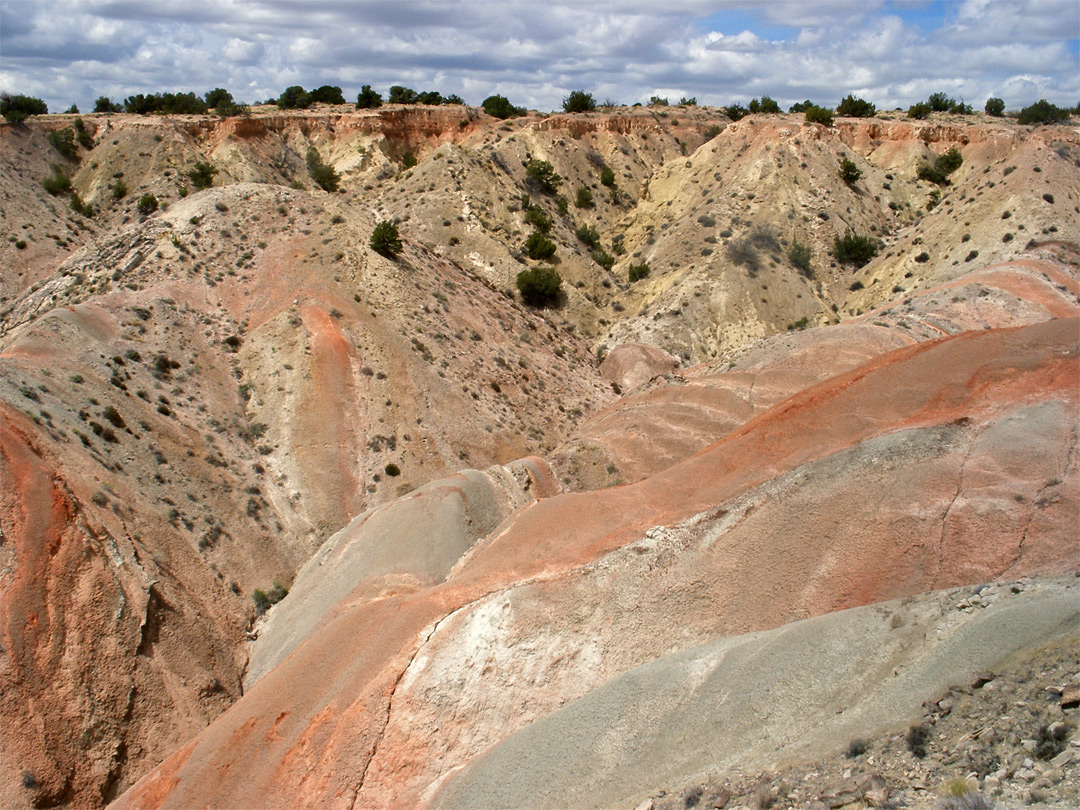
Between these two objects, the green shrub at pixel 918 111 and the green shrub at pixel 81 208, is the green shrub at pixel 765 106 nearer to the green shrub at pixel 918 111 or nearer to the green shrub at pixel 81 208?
the green shrub at pixel 918 111

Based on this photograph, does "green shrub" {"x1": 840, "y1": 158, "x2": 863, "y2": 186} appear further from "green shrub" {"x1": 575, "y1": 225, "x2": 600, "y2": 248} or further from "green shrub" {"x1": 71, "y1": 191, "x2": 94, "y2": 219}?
"green shrub" {"x1": 71, "y1": 191, "x2": 94, "y2": 219}

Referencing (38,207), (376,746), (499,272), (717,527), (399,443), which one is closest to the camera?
(376,746)

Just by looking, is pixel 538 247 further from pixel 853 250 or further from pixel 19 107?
pixel 19 107

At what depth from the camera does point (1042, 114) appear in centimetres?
7112

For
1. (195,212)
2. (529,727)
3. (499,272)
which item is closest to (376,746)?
(529,727)

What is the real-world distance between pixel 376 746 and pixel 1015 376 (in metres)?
15.7

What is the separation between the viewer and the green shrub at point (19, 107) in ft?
208

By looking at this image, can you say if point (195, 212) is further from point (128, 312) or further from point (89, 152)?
point (89, 152)

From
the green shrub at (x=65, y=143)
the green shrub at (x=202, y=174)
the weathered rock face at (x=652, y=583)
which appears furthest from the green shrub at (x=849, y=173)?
the green shrub at (x=65, y=143)

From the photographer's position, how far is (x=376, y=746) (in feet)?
48.5

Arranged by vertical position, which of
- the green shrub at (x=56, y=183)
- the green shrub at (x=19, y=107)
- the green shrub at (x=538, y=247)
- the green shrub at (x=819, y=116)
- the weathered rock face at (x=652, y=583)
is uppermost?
the green shrub at (x=19, y=107)

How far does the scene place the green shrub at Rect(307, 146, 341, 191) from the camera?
61938 mm

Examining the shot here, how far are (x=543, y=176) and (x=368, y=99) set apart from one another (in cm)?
2453

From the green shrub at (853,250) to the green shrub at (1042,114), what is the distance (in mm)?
28996
